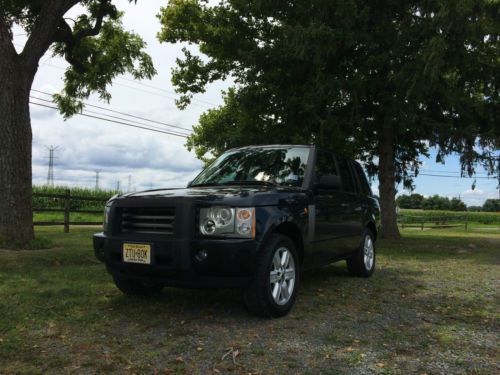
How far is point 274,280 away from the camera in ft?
14.9

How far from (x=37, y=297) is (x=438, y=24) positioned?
11435 mm

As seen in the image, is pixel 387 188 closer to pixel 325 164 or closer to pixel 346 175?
pixel 346 175

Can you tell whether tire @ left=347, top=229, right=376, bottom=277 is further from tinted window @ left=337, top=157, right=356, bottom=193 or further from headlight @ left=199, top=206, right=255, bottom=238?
headlight @ left=199, top=206, right=255, bottom=238

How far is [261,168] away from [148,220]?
1.66m

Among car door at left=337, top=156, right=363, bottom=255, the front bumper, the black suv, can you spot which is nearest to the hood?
Result: the black suv

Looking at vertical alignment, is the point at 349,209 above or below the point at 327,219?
above

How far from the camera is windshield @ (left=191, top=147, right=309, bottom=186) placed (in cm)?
538

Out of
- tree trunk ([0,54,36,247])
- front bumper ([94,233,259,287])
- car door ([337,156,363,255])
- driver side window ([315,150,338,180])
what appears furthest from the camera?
tree trunk ([0,54,36,247])

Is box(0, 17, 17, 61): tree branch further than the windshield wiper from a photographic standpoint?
Yes

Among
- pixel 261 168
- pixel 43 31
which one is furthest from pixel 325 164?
pixel 43 31

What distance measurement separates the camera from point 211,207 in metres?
4.23

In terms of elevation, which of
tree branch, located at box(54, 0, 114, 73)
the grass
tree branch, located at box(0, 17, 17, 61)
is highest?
tree branch, located at box(54, 0, 114, 73)

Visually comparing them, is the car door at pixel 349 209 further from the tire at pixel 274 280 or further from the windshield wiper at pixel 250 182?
the tire at pixel 274 280

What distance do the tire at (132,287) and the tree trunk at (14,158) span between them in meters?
5.18
